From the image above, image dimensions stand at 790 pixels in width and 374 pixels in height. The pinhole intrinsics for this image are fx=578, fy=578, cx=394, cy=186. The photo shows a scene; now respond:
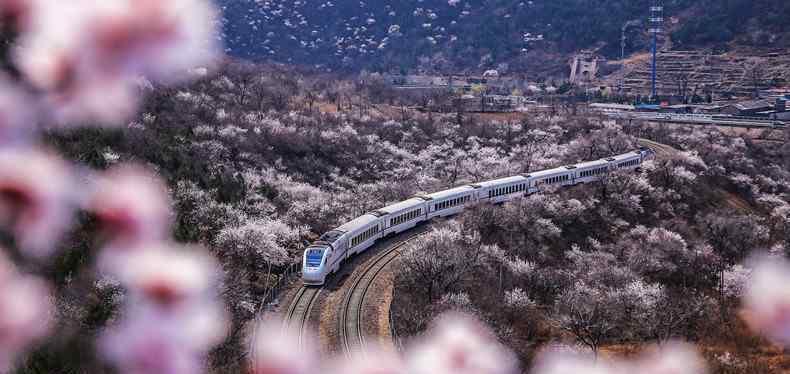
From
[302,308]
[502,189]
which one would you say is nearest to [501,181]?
[502,189]

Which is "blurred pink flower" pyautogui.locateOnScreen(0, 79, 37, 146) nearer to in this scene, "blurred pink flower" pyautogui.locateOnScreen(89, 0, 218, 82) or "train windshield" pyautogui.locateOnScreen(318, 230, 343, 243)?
"blurred pink flower" pyautogui.locateOnScreen(89, 0, 218, 82)

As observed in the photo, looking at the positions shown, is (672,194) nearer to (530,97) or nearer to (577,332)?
(577,332)

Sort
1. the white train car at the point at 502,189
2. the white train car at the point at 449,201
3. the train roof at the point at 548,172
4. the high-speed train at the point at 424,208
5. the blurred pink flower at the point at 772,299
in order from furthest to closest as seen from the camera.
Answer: the train roof at the point at 548,172
the white train car at the point at 502,189
the white train car at the point at 449,201
the high-speed train at the point at 424,208
the blurred pink flower at the point at 772,299

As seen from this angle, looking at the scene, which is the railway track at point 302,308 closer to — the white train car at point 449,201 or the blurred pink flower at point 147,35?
the white train car at point 449,201

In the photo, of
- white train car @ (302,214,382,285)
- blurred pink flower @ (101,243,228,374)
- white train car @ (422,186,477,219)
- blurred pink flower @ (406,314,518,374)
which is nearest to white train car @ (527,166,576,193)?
white train car @ (422,186,477,219)

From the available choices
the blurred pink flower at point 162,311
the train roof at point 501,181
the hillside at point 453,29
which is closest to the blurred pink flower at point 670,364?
the blurred pink flower at point 162,311

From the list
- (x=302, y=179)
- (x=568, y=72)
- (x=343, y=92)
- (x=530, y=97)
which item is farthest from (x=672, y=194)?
(x=568, y=72)
